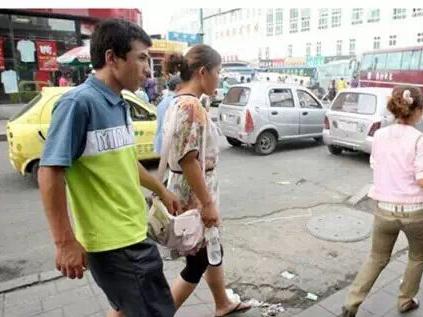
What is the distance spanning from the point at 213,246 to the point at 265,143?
6.78 m

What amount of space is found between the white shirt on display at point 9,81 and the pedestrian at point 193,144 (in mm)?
14948

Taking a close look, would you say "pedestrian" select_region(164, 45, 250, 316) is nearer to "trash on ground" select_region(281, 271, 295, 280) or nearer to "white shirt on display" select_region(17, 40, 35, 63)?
"trash on ground" select_region(281, 271, 295, 280)

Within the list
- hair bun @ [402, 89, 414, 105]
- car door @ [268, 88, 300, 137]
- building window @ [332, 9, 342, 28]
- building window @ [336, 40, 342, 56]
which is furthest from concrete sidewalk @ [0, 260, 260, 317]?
building window @ [332, 9, 342, 28]

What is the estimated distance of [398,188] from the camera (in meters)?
2.68

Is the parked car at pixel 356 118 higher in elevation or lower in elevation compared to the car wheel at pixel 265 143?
higher

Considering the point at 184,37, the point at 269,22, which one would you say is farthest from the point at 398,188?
the point at 269,22

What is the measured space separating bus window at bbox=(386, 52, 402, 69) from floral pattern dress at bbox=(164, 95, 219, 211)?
21199mm

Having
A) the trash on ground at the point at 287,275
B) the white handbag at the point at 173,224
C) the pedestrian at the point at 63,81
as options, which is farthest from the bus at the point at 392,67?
the white handbag at the point at 173,224

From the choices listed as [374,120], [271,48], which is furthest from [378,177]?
[271,48]

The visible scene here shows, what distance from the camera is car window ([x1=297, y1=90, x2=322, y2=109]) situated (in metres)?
9.72

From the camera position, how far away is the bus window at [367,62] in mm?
23500

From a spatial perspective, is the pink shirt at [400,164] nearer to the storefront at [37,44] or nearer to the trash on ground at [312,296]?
the trash on ground at [312,296]

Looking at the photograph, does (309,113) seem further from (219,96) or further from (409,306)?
(219,96)

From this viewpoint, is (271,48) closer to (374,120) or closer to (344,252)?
(374,120)
